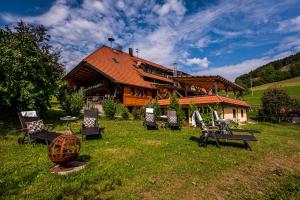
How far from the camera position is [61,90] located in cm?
1664

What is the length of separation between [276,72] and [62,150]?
99.5 metres

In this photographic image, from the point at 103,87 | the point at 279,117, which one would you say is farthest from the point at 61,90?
the point at 279,117

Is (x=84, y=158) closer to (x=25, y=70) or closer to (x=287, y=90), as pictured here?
(x=25, y=70)

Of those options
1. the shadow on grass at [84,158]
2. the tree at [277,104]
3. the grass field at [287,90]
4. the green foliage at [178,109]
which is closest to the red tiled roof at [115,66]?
the green foliage at [178,109]

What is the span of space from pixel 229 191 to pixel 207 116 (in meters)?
10.1

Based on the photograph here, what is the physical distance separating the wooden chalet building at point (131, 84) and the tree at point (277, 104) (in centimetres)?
742

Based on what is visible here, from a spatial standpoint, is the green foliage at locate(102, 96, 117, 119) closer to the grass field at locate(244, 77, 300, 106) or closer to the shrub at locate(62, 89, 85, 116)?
the shrub at locate(62, 89, 85, 116)

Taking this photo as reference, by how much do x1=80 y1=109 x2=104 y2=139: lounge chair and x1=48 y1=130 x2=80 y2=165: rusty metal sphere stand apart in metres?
3.58

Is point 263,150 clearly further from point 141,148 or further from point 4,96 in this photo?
point 4,96

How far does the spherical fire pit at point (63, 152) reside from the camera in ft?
17.5

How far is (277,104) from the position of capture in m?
31.0

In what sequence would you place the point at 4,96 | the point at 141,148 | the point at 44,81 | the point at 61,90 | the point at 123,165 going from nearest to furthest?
1. the point at 123,165
2. the point at 141,148
3. the point at 4,96
4. the point at 44,81
5. the point at 61,90

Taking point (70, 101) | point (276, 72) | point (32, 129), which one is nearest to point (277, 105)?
point (70, 101)

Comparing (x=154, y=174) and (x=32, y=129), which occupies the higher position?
(x=32, y=129)
